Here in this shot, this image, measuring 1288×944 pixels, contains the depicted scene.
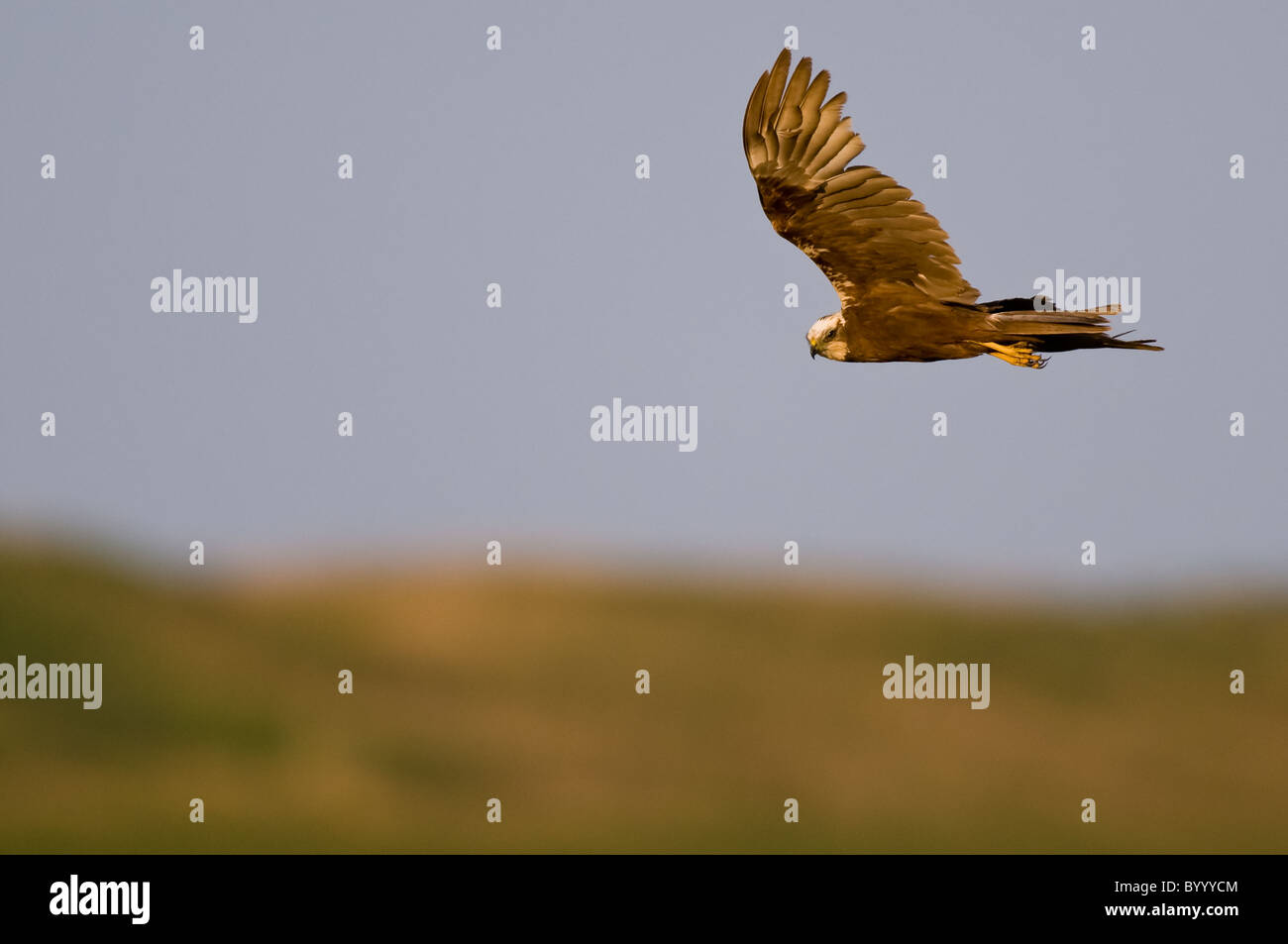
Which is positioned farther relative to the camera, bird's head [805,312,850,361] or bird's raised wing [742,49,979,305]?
bird's head [805,312,850,361]

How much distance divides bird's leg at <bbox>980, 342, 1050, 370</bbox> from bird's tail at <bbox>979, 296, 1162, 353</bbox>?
5cm

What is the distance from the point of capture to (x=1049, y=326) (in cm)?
860

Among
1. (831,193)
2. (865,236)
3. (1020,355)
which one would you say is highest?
(831,193)

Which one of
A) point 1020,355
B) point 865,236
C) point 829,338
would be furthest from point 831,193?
point 1020,355

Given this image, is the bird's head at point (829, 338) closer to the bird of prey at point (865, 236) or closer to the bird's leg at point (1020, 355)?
the bird of prey at point (865, 236)

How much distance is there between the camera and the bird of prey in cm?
912

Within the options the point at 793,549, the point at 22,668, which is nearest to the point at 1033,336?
the point at 793,549

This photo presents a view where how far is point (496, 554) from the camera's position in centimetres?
1425

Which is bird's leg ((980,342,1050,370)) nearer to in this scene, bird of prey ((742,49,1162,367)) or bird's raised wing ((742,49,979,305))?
bird of prey ((742,49,1162,367))

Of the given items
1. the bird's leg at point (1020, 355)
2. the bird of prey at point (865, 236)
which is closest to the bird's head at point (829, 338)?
the bird of prey at point (865, 236)

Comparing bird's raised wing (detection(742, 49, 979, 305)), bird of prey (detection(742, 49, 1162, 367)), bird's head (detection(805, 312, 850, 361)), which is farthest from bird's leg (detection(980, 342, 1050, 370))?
bird's head (detection(805, 312, 850, 361))

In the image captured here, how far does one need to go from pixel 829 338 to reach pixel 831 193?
1.08m

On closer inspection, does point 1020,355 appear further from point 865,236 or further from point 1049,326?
point 865,236

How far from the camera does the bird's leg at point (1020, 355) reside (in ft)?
29.0
